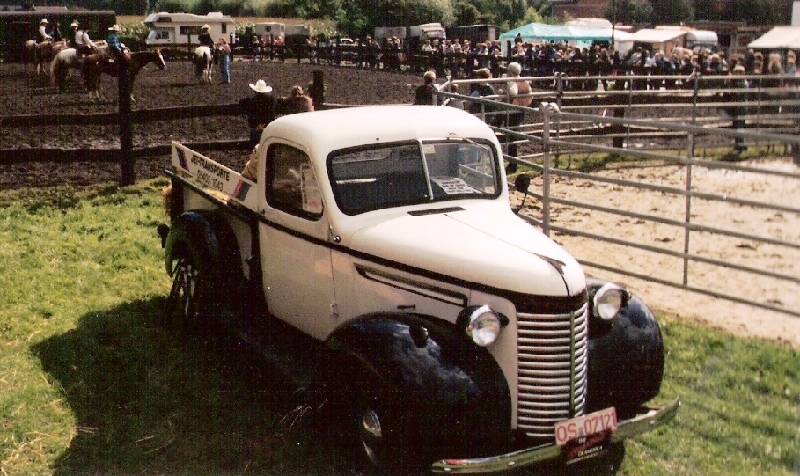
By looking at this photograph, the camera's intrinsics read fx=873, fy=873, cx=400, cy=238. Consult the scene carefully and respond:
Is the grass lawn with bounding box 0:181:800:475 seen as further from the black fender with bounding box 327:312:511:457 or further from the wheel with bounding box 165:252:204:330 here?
the black fender with bounding box 327:312:511:457

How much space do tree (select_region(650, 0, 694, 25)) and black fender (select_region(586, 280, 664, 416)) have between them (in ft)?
122

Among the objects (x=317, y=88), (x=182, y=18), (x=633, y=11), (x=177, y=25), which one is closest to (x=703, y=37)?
(x=633, y=11)

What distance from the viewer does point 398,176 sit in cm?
528

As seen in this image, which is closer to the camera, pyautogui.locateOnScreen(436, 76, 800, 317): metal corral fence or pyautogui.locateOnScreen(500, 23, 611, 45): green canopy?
pyautogui.locateOnScreen(436, 76, 800, 317): metal corral fence

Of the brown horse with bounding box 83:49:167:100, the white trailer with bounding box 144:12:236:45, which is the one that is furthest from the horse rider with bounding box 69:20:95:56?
the white trailer with bounding box 144:12:236:45

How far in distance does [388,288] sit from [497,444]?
1077 millimetres

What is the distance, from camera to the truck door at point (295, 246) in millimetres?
5305

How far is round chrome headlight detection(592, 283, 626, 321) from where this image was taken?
4.71 m

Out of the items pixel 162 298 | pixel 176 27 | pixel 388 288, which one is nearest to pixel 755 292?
pixel 388 288

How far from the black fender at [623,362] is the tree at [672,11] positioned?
3715cm

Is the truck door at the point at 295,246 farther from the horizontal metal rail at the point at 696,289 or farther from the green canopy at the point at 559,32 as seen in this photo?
the green canopy at the point at 559,32

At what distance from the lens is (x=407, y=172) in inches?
209

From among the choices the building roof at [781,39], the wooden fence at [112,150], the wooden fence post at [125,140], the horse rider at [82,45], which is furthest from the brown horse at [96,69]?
the building roof at [781,39]

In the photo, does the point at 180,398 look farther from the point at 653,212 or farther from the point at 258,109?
the point at 653,212
